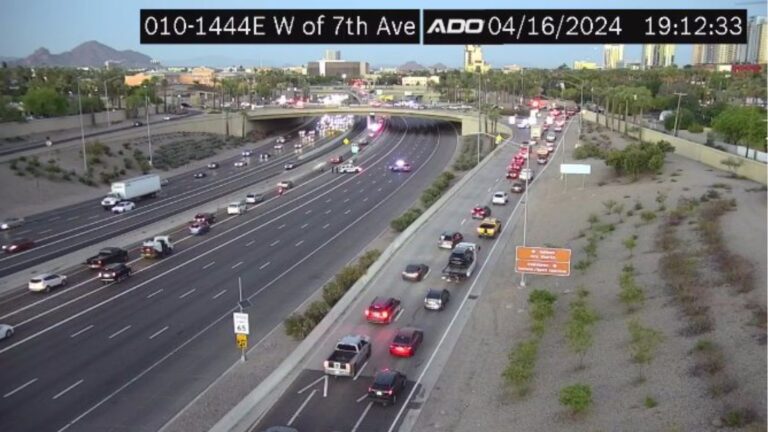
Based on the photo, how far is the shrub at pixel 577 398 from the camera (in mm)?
17219

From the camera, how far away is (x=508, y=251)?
120 ft

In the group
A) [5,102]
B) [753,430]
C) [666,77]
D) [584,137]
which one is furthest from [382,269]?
[666,77]

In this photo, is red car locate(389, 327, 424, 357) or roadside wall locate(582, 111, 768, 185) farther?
roadside wall locate(582, 111, 768, 185)

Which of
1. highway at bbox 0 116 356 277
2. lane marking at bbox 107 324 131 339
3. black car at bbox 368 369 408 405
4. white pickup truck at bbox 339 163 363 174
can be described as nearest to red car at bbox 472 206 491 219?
highway at bbox 0 116 356 277

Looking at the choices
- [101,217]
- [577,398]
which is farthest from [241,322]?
[101,217]

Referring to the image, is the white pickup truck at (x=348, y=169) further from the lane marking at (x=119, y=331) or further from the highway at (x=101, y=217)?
the lane marking at (x=119, y=331)

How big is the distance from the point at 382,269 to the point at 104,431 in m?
16.8

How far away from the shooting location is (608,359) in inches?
823

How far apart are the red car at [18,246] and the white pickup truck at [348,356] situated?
26987mm

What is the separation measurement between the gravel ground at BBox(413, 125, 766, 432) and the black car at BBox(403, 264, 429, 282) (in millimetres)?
3358

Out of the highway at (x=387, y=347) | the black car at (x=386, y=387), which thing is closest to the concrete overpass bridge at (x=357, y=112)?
the highway at (x=387, y=347)

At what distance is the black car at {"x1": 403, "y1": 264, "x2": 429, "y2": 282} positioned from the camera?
31578 mm

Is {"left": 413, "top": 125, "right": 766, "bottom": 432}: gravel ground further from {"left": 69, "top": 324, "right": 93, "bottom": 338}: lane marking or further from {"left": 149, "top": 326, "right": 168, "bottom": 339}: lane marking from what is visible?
{"left": 69, "top": 324, "right": 93, "bottom": 338}: lane marking

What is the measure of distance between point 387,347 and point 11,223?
120ft
